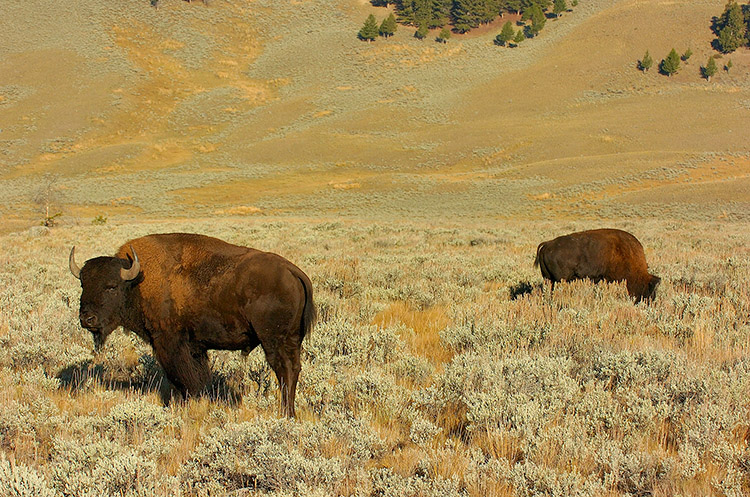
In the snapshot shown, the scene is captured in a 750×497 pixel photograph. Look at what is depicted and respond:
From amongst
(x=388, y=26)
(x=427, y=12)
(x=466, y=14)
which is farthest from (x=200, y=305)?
(x=466, y=14)

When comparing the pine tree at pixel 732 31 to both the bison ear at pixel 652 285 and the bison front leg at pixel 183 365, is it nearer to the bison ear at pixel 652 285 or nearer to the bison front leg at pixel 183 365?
the bison ear at pixel 652 285

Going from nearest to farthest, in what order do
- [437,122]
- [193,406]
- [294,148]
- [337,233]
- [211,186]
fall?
[193,406] → [337,233] → [211,186] → [294,148] → [437,122]

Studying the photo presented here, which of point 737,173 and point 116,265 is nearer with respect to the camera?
point 116,265

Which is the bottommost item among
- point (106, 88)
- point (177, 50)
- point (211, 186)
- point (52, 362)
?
A: point (211, 186)

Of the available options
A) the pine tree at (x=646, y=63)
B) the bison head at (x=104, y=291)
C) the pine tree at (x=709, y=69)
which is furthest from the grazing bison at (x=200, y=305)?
the pine tree at (x=709, y=69)

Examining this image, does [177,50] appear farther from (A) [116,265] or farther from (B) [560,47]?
(A) [116,265]

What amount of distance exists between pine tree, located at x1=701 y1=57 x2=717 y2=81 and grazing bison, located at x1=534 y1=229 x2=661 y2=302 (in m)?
92.9

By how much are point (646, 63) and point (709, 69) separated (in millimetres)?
9138

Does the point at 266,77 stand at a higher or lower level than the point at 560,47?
lower

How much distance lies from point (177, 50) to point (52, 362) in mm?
100241

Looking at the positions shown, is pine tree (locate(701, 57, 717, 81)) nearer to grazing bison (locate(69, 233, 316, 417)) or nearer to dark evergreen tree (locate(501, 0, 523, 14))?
dark evergreen tree (locate(501, 0, 523, 14))

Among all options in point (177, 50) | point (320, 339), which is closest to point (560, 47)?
point (177, 50)

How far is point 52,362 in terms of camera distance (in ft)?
16.7

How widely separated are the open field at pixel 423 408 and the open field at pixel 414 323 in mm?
Answer: 22
